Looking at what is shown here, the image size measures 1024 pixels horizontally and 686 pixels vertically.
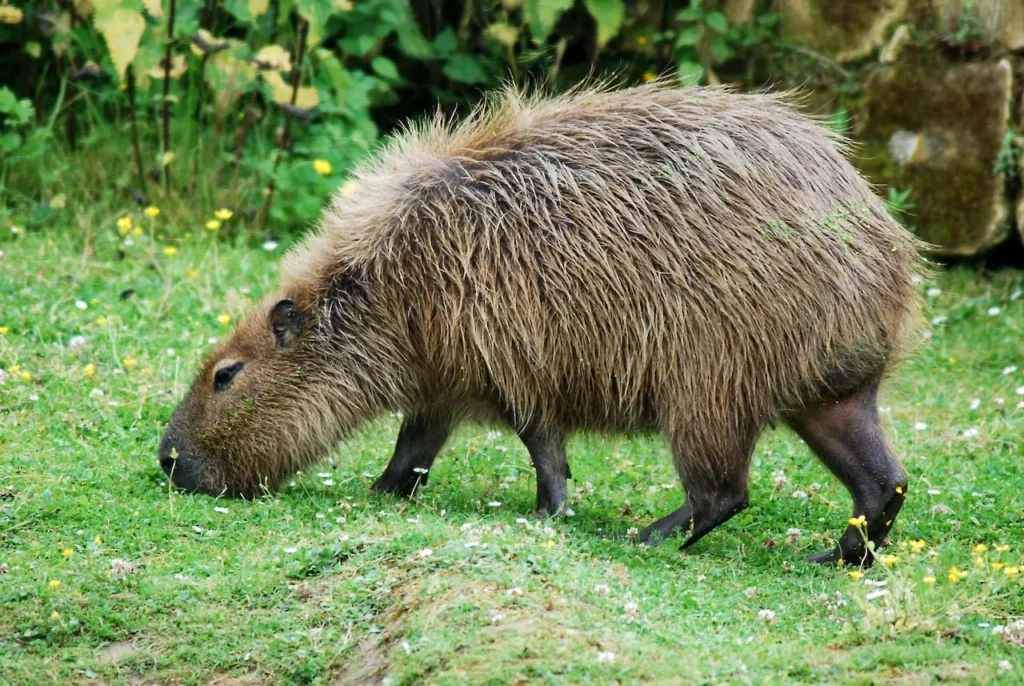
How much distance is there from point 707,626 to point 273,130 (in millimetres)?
4943

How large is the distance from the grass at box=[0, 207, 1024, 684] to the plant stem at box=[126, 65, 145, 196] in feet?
4.25

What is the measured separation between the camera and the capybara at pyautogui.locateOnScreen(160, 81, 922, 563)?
4.27 metres

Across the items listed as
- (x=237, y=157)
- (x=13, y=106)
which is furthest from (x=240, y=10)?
(x=13, y=106)

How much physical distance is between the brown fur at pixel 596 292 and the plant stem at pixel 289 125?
2.34m

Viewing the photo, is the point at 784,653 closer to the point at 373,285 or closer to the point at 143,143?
the point at 373,285

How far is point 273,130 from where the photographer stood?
25.1 ft

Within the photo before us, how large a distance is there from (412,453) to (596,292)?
1100 millimetres

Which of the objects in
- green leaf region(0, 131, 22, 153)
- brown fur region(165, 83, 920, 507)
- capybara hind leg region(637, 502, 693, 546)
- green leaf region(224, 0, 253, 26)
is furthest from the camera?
green leaf region(0, 131, 22, 153)

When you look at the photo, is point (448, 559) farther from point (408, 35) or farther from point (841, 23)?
point (841, 23)

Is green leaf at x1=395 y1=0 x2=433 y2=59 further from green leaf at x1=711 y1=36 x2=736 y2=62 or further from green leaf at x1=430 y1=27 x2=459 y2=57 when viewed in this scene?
green leaf at x1=711 y1=36 x2=736 y2=62

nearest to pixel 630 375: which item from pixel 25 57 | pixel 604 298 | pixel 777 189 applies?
pixel 604 298

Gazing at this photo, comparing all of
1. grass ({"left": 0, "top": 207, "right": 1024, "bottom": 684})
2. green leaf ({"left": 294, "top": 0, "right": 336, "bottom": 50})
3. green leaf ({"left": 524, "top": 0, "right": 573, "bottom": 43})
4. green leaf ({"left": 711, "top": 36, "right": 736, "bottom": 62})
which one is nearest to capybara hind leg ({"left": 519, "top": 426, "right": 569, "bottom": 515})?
grass ({"left": 0, "top": 207, "right": 1024, "bottom": 684})

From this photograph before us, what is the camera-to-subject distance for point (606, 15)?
23.7ft

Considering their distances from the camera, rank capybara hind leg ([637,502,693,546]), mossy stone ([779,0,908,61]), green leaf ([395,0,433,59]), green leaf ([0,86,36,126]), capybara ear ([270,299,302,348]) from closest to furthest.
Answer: capybara hind leg ([637,502,693,546]) < capybara ear ([270,299,302,348]) < green leaf ([0,86,36,126]) < mossy stone ([779,0,908,61]) < green leaf ([395,0,433,59])
